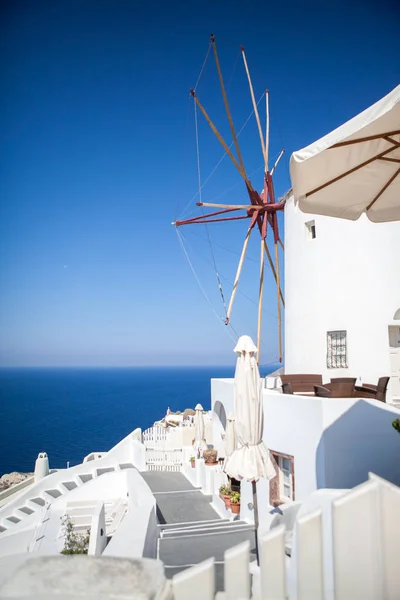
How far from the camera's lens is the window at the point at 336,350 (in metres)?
11.5

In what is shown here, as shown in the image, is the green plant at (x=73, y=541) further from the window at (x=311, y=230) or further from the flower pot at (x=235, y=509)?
the window at (x=311, y=230)

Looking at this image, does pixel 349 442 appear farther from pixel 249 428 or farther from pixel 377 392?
pixel 249 428

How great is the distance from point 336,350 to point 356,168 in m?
7.44

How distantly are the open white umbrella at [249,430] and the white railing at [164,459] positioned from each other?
538 inches

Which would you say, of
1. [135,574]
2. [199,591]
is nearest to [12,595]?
[135,574]

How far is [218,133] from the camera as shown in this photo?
14062mm

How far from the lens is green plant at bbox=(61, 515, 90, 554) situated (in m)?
9.82

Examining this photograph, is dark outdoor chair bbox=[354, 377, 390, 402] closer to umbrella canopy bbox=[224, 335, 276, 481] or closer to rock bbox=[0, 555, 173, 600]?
umbrella canopy bbox=[224, 335, 276, 481]

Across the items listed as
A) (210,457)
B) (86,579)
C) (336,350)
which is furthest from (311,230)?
(86,579)

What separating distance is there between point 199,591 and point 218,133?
13.8 meters

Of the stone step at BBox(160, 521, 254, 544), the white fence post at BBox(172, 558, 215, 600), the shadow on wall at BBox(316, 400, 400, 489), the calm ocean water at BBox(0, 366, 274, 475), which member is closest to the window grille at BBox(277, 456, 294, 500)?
the stone step at BBox(160, 521, 254, 544)

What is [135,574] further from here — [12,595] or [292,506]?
[292,506]

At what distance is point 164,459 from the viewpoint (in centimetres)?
2052

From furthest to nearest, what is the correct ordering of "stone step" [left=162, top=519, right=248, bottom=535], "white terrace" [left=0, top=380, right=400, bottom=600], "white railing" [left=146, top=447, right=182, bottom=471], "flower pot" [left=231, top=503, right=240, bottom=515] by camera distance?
"white railing" [left=146, top=447, right=182, bottom=471] < "flower pot" [left=231, top=503, right=240, bottom=515] < "stone step" [left=162, top=519, right=248, bottom=535] < "white terrace" [left=0, top=380, right=400, bottom=600]
